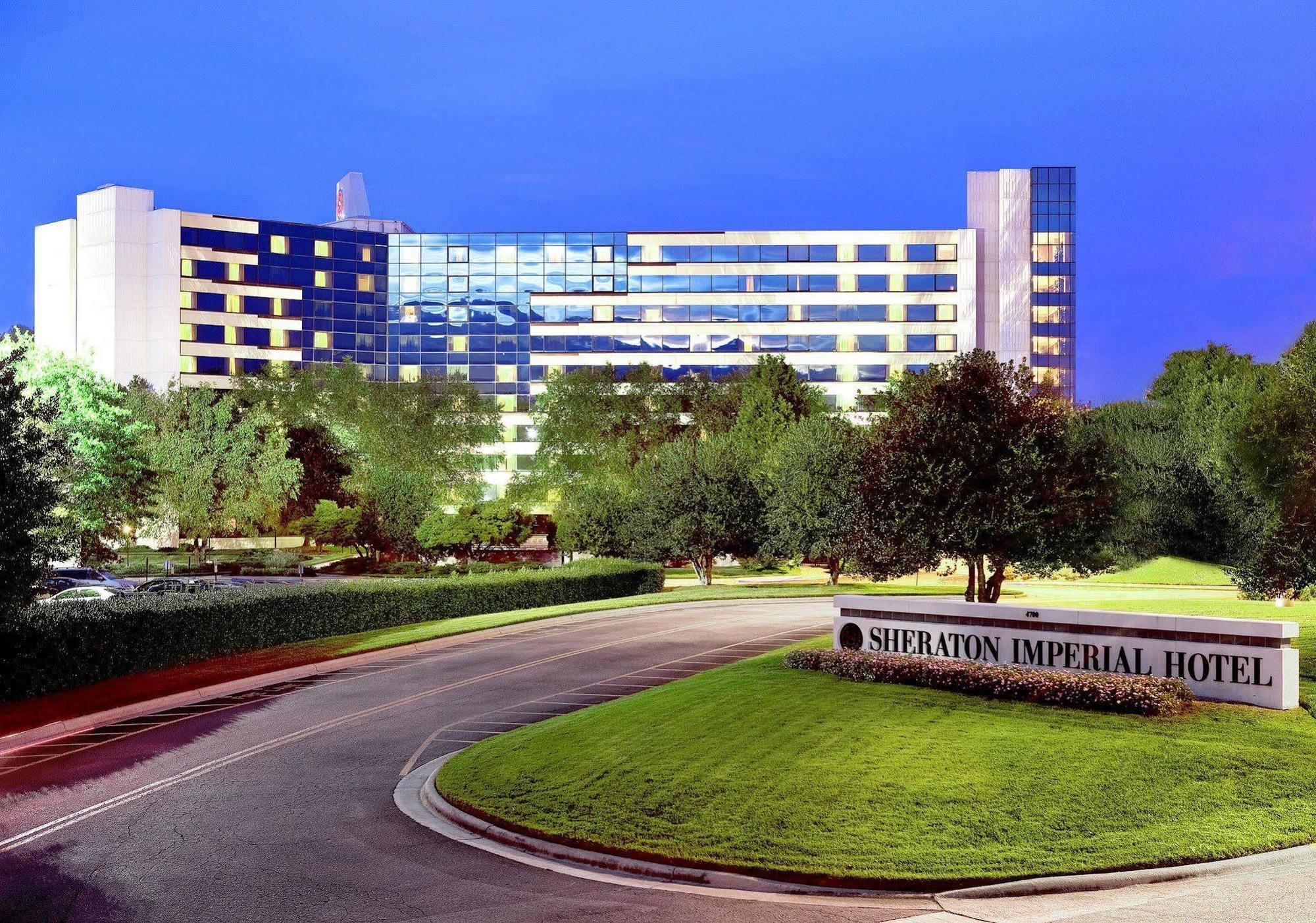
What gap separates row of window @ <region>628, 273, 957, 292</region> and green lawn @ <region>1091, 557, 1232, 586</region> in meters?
51.2

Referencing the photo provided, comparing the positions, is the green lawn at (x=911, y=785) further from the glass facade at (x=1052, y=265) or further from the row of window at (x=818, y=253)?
the glass facade at (x=1052, y=265)

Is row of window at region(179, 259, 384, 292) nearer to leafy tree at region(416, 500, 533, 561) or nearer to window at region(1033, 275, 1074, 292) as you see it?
leafy tree at region(416, 500, 533, 561)

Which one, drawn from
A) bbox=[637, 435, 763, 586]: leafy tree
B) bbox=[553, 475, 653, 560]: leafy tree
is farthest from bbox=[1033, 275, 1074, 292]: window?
bbox=[553, 475, 653, 560]: leafy tree

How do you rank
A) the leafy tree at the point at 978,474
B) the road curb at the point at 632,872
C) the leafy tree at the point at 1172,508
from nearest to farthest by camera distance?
the road curb at the point at 632,872
the leafy tree at the point at 978,474
the leafy tree at the point at 1172,508

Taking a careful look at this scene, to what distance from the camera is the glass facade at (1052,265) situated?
373ft

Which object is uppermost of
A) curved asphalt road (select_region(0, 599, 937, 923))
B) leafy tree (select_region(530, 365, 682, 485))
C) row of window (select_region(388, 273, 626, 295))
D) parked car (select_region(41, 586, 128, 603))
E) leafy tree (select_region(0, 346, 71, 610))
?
row of window (select_region(388, 273, 626, 295))

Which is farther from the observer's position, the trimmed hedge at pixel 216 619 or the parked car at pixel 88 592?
the parked car at pixel 88 592

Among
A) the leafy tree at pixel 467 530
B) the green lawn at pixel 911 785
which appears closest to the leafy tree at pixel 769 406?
the leafy tree at pixel 467 530

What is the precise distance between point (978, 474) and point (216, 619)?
20.3 metres

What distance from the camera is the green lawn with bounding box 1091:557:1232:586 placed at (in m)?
59.0

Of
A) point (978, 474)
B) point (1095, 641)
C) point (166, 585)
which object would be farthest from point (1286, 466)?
point (166, 585)

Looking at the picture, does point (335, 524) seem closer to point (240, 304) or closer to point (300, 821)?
point (240, 304)

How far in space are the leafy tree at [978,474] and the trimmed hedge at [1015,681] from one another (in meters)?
7.47

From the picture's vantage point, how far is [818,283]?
353 ft
